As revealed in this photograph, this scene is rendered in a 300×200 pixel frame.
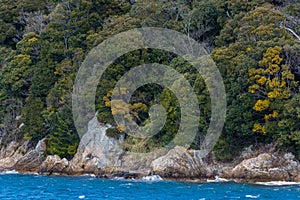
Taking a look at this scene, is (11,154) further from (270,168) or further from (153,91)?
(270,168)

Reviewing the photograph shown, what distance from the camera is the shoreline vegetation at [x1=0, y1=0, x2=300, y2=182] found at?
1693 inches

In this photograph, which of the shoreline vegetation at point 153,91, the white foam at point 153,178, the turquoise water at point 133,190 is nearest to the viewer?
the turquoise water at point 133,190

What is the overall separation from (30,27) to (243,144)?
32614 mm

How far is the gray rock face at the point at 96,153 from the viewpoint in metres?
49.3

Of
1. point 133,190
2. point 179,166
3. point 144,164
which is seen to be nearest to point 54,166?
point 144,164

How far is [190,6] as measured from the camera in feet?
211

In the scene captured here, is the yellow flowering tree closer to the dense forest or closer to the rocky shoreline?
the dense forest

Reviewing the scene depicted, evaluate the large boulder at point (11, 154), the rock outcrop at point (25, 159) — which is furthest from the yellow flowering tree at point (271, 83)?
the large boulder at point (11, 154)

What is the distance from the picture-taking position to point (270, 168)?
42.0 meters

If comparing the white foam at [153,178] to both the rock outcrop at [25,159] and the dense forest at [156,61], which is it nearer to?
the dense forest at [156,61]

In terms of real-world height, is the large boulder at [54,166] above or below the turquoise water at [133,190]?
above

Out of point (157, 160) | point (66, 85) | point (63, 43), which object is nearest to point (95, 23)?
point (63, 43)

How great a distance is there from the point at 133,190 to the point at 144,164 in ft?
28.0

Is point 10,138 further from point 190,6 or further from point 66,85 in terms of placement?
point 190,6
